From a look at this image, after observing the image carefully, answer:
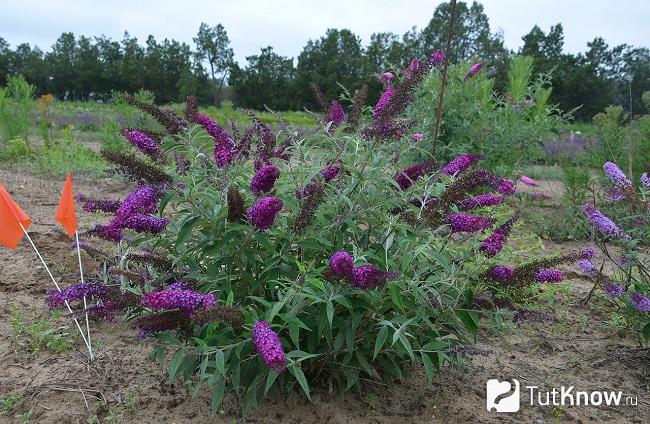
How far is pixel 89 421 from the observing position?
7.42 feet

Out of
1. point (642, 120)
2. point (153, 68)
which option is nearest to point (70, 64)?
point (153, 68)

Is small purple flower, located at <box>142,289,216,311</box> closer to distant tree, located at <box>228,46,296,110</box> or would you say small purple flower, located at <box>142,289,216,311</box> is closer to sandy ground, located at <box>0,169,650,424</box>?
sandy ground, located at <box>0,169,650,424</box>

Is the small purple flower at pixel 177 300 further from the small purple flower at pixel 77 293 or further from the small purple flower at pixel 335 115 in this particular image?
the small purple flower at pixel 335 115

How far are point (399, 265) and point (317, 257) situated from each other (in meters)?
0.35

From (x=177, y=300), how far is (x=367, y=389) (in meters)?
1.18

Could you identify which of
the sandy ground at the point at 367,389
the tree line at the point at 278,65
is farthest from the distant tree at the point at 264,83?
the sandy ground at the point at 367,389

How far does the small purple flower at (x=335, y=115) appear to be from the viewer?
2514 millimetres

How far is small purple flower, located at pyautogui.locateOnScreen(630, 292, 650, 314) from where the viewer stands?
257 cm

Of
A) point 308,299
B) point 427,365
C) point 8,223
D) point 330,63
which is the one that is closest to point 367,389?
point 427,365

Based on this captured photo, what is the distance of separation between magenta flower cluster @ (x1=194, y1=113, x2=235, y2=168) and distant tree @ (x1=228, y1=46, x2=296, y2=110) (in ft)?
127

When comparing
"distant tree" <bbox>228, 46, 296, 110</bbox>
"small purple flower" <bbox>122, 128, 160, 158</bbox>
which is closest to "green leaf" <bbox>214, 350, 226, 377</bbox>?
"small purple flower" <bbox>122, 128, 160, 158</bbox>

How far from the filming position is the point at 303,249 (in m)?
2.12

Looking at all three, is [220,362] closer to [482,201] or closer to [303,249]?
[303,249]

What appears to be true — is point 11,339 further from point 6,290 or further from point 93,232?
point 93,232
